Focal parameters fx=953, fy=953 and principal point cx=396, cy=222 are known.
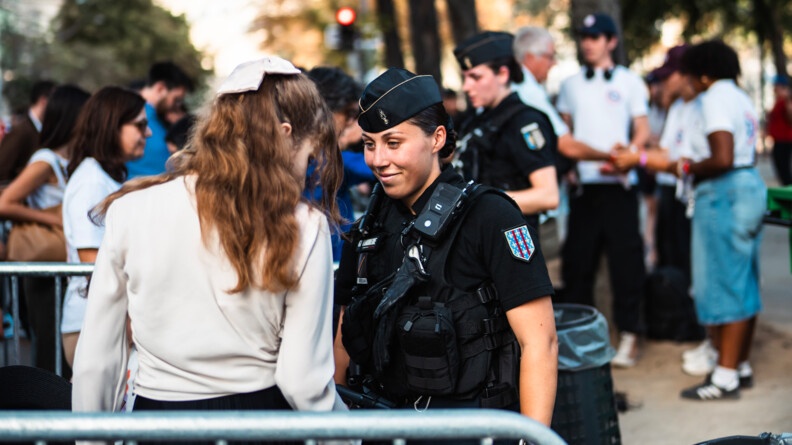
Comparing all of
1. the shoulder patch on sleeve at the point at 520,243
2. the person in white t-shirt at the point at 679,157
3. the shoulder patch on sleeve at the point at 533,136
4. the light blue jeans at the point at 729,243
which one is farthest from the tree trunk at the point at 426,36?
the shoulder patch on sleeve at the point at 520,243

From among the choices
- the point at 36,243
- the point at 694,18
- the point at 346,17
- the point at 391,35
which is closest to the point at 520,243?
the point at 36,243

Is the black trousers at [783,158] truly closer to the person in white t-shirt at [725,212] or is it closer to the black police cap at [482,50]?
the person in white t-shirt at [725,212]

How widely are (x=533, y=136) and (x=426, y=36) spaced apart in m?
9.95

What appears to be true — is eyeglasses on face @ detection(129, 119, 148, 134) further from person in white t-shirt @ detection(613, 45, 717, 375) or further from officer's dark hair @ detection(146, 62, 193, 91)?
person in white t-shirt @ detection(613, 45, 717, 375)

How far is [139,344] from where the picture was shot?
2.42 metres

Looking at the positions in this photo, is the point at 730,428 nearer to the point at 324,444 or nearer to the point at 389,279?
the point at 389,279

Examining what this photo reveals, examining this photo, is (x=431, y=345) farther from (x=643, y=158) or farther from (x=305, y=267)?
(x=643, y=158)

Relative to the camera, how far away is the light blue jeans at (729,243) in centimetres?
586

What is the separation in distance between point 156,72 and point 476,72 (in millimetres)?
3129

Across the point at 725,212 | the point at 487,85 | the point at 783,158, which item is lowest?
the point at 783,158

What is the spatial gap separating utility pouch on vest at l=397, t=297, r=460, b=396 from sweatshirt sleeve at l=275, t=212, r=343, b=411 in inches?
16.0

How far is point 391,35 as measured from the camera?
1565 centimetres

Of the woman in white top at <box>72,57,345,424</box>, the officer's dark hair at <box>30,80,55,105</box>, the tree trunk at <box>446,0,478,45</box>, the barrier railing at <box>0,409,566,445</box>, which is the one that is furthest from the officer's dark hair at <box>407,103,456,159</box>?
the tree trunk at <box>446,0,478,45</box>

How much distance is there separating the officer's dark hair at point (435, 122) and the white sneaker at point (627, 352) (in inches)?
165
